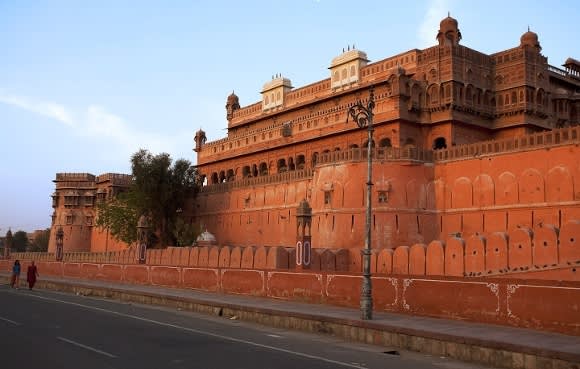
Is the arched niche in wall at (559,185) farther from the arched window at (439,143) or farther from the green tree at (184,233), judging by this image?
the green tree at (184,233)

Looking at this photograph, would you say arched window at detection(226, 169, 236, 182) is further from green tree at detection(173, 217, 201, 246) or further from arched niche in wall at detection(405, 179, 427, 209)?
arched niche in wall at detection(405, 179, 427, 209)

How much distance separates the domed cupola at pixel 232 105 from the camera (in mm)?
60450

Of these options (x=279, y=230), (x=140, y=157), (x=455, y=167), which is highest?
(x=140, y=157)

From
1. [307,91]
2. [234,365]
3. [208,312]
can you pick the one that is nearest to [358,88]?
[307,91]

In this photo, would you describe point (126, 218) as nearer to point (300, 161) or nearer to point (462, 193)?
point (300, 161)

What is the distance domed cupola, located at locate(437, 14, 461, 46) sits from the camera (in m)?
38.8

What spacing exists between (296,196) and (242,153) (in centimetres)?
1352

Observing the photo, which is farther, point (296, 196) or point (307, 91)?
point (307, 91)

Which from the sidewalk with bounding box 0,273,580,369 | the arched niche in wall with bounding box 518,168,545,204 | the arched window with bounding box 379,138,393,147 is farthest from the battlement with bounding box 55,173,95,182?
the arched niche in wall with bounding box 518,168,545,204

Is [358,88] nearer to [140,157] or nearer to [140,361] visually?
[140,157]

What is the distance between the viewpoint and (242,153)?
170 feet

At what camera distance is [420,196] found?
31.9m

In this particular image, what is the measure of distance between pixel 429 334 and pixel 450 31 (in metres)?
30.5

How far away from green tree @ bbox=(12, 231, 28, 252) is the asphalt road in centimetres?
11652
